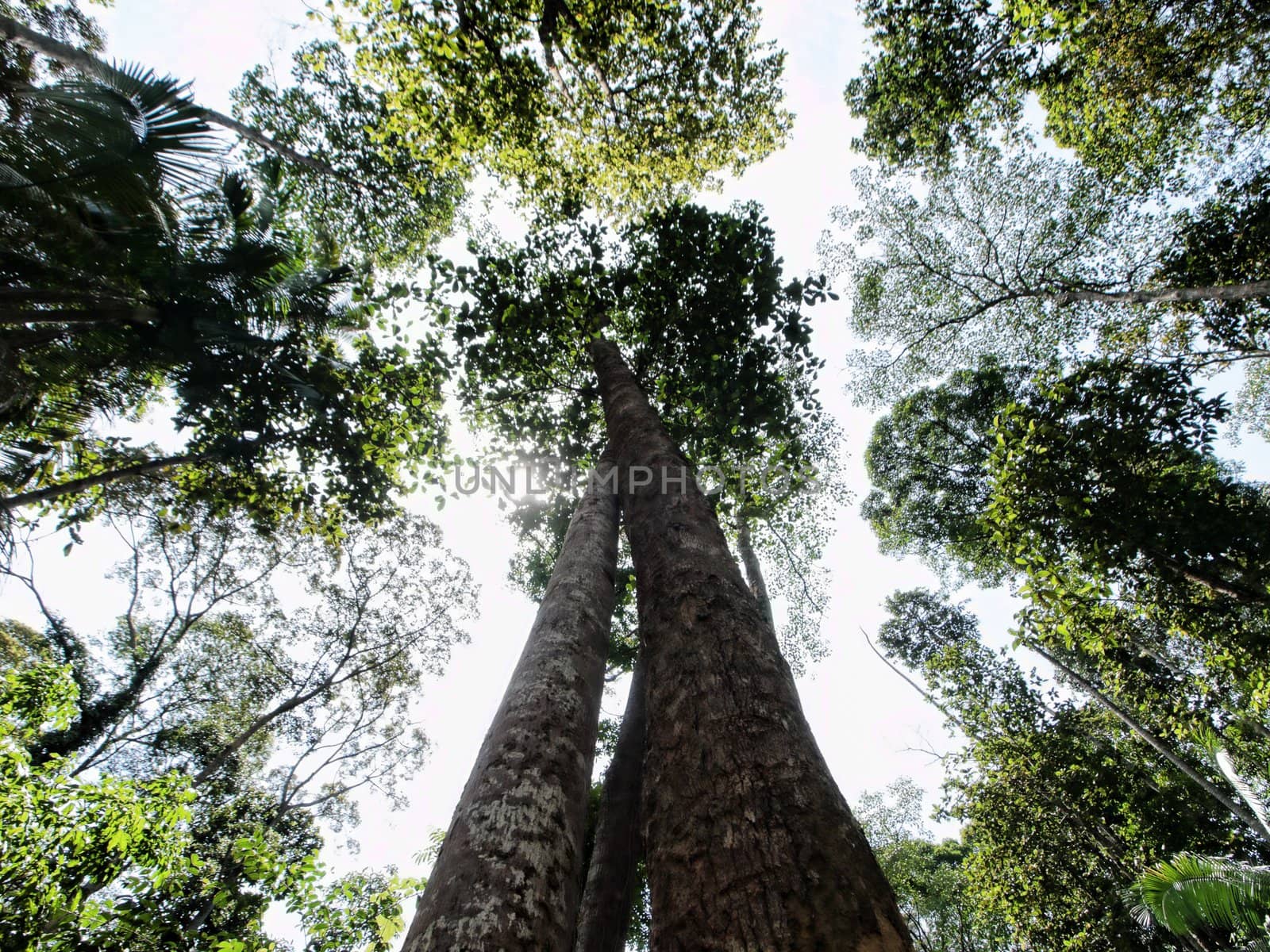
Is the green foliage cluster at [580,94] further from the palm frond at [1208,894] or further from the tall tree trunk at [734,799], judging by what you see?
the palm frond at [1208,894]

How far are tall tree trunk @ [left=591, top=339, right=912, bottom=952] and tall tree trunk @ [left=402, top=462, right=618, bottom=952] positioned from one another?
42cm

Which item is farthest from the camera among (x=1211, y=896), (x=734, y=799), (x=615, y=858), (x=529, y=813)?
(x=1211, y=896)

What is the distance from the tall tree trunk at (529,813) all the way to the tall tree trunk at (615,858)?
0.45m

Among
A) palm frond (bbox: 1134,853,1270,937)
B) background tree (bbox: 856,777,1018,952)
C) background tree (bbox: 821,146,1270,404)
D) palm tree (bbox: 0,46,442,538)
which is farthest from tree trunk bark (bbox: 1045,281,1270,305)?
background tree (bbox: 856,777,1018,952)

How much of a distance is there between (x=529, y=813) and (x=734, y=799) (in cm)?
79

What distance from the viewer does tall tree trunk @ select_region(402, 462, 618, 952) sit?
1382mm

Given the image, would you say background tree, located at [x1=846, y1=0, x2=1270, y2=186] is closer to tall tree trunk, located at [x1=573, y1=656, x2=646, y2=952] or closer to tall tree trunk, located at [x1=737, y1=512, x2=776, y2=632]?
tall tree trunk, located at [x1=737, y1=512, x2=776, y2=632]

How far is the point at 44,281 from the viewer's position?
5551 mm

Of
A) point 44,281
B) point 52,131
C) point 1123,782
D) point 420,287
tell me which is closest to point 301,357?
point 420,287

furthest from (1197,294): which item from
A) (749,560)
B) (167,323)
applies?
(167,323)

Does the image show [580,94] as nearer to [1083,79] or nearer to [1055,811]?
[1083,79]

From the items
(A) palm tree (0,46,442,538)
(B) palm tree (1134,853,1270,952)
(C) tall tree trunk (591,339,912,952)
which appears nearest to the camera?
(C) tall tree trunk (591,339,912,952)

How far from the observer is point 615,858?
3.09 metres

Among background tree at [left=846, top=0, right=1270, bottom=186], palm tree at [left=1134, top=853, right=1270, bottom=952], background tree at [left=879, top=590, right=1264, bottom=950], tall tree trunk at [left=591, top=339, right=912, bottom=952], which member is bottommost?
tall tree trunk at [left=591, top=339, right=912, bottom=952]
